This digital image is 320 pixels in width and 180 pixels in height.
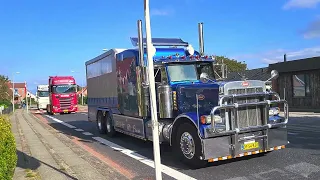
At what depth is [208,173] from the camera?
7.32 m

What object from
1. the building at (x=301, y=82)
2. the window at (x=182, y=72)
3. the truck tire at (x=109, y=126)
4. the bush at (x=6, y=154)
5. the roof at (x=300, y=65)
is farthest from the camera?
the building at (x=301, y=82)

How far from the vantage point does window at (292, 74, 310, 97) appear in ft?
87.1

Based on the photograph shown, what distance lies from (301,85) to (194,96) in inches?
857

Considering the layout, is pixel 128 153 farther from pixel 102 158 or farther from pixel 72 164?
pixel 72 164

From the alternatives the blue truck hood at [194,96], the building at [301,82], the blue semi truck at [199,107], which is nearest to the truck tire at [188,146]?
the blue semi truck at [199,107]

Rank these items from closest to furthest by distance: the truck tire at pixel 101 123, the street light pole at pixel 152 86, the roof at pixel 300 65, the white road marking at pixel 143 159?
1. the street light pole at pixel 152 86
2. the white road marking at pixel 143 159
3. the truck tire at pixel 101 123
4. the roof at pixel 300 65

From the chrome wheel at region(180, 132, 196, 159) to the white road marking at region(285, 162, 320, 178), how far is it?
201cm

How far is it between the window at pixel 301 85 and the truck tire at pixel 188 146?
21.2m

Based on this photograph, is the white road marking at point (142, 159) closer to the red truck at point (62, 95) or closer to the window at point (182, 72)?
the window at point (182, 72)

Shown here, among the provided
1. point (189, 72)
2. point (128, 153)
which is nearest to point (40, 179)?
point (128, 153)

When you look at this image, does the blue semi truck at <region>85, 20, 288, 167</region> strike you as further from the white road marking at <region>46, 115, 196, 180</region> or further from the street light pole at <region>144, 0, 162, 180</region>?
the street light pole at <region>144, 0, 162, 180</region>

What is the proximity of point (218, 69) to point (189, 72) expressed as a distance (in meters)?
1.12

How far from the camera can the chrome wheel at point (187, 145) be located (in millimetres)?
7669

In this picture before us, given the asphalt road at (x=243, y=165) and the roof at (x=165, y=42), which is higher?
the roof at (x=165, y=42)
